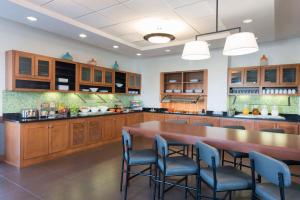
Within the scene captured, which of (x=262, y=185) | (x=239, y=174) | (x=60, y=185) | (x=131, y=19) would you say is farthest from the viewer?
(x=131, y=19)

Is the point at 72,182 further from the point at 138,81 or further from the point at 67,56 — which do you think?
the point at 138,81

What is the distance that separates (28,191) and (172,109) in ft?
15.5

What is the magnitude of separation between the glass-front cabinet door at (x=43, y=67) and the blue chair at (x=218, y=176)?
3.61 metres

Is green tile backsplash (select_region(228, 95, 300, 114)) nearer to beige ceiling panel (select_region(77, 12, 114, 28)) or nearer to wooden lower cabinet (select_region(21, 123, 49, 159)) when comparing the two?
beige ceiling panel (select_region(77, 12, 114, 28))

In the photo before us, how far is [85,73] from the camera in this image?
5.12m

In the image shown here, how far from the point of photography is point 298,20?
3.79m

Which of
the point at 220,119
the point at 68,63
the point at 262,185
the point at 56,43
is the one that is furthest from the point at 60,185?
the point at 220,119

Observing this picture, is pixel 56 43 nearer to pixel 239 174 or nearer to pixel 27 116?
pixel 27 116

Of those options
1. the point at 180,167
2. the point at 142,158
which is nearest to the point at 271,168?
the point at 180,167

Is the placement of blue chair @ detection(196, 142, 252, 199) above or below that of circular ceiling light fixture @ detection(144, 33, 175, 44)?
below

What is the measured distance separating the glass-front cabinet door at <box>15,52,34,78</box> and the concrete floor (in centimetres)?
178

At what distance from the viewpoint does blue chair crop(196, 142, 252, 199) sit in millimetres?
1882

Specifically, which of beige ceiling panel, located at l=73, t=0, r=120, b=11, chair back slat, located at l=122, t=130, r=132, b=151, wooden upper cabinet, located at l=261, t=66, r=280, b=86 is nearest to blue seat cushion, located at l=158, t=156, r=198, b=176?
chair back slat, located at l=122, t=130, r=132, b=151

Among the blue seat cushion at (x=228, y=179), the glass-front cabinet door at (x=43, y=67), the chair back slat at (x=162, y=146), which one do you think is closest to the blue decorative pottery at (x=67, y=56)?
the glass-front cabinet door at (x=43, y=67)
